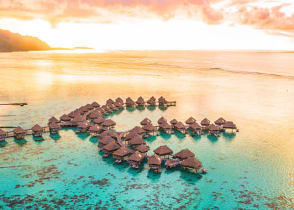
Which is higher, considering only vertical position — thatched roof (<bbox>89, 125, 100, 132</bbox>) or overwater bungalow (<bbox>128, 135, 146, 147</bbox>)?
thatched roof (<bbox>89, 125, 100, 132</bbox>)

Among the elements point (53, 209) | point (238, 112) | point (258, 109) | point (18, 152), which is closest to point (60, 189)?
point (53, 209)

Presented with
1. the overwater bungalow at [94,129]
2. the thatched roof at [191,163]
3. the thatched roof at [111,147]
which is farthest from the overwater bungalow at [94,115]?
the thatched roof at [191,163]

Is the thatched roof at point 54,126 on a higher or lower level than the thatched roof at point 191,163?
higher

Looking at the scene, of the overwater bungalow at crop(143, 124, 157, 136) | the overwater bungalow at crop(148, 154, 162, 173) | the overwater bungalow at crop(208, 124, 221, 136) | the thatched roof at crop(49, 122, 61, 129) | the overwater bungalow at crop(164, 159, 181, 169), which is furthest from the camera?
the thatched roof at crop(49, 122, 61, 129)

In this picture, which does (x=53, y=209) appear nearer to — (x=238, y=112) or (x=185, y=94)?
(x=238, y=112)

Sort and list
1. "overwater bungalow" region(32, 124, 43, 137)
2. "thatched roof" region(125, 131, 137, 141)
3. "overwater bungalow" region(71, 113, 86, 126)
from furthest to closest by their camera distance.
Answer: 1. "overwater bungalow" region(71, 113, 86, 126)
2. "overwater bungalow" region(32, 124, 43, 137)
3. "thatched roof" region(125, 131, 137, 141)

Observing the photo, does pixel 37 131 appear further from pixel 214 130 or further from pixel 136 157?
pixel 214 130

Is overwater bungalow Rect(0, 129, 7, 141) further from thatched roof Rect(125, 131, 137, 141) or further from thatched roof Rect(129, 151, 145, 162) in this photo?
thatched roof Rect(129, 151, 145, 162)

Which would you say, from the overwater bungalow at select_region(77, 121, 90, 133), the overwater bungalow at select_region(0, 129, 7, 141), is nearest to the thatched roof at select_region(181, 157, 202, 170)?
the overwater bungalow at select_region(77, 121, 90, 133)

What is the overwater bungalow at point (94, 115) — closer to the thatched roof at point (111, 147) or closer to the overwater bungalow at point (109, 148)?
the overwater bungalow at point (109, 148)
